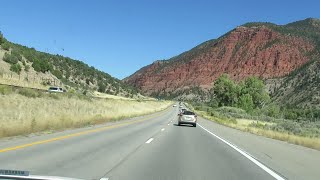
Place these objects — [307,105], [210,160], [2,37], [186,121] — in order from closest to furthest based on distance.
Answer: [210,160] < [186,121] < [2,37] < [307,105]

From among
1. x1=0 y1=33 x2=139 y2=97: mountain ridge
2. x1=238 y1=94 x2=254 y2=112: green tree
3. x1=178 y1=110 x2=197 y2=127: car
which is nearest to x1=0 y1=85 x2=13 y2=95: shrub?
x1=178 y1=110 x2=197 y2=127: car

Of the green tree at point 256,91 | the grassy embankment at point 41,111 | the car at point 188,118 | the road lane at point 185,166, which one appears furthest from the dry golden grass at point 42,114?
the green tree at point 256,91

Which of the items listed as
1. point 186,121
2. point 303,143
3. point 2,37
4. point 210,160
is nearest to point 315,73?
point 2,37

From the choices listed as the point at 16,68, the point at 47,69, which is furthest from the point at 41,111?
the point at 47,69

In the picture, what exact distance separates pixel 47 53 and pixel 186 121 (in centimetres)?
8520

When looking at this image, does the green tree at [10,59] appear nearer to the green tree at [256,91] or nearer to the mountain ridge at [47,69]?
the mountain ridge at [47,69]

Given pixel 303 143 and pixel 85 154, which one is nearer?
pixel 85 154

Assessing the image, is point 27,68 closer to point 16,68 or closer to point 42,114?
point 16,68

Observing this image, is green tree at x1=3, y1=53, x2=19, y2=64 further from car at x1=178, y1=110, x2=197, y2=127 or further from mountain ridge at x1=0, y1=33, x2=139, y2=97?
car at x1=178, y1=110, x2=197, y2=127

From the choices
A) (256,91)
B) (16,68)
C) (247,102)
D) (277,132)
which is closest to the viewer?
(277,132)

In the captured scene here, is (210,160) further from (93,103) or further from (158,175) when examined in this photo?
(93,103)

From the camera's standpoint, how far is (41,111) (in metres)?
36.2

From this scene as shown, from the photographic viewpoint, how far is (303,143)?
24.2 meters

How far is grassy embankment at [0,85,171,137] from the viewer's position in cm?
2453
